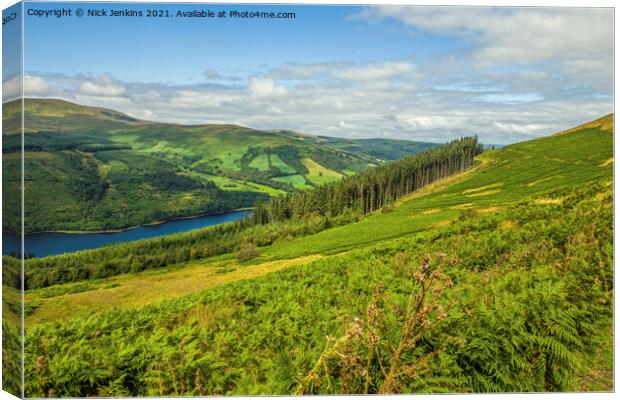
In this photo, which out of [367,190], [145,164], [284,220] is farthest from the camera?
[367,190]

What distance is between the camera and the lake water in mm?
8453

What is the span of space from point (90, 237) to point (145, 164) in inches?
89.8

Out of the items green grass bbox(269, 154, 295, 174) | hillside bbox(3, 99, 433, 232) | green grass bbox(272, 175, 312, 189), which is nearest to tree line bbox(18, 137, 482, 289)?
green grass bbox(272, 175, 312, 189)

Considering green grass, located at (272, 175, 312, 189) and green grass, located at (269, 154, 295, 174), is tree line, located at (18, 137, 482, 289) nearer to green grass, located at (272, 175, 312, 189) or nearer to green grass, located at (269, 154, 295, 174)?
green grass, located at (272, 175, 312, 189)

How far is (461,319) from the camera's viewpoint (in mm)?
7109

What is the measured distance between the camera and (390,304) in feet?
25.3

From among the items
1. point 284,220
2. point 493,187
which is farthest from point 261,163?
point 493,187

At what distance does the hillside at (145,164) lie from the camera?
8.56 metres

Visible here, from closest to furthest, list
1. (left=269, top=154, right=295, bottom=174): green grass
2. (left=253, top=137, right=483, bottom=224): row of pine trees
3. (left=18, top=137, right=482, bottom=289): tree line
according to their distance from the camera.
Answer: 1. (left=18, top=137, right=482, bottom=289): tree line
2. (left=253, top=137, right=483, bottom=224): row of pine trees
3. (left=269, top=154, right=295, bottom=174): green grass

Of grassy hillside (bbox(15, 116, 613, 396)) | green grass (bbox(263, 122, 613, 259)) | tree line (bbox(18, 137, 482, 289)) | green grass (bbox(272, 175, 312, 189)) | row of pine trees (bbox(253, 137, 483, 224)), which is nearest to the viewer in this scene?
grassy hillside (bbox(15, 116, 613, 396))

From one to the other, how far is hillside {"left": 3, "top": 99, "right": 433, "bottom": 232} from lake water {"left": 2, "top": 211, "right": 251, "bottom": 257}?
6.8 inches

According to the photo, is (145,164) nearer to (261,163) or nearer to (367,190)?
(261,163)

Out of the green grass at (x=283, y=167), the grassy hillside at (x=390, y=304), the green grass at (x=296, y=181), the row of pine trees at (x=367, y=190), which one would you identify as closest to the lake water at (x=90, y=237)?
the grassy hillside at (x=390, y=304)

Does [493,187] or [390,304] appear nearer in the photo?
[390,304]
